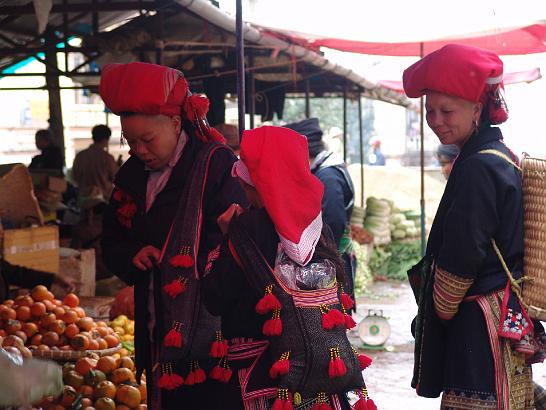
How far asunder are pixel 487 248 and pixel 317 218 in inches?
27.8

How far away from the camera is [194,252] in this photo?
3.20 m

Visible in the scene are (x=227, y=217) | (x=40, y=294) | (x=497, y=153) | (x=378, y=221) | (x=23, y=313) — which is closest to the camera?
(x=227, y=217)

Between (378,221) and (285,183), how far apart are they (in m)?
10.7

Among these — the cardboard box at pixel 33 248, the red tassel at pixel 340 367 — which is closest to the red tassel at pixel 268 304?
the red tassel at pixel 340 367

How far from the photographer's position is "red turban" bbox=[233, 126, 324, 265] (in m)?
2.75

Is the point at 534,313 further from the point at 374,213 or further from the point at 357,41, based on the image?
the point at 374,213

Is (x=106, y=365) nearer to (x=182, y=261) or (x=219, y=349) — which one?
(x=182, y=261)

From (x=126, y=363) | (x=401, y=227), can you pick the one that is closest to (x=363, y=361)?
(x=126, y=363)

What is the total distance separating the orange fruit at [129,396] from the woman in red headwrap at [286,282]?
5.39ft

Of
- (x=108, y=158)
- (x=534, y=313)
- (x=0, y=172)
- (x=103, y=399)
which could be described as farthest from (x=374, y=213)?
(x=534, y=313)

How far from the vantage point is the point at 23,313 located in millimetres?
4789

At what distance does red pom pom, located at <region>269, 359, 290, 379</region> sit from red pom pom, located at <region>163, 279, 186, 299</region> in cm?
56

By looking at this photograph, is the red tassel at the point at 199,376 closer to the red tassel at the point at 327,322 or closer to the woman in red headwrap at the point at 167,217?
the woman in red headwrap at the point at 167,217

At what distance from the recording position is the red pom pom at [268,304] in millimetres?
2732
